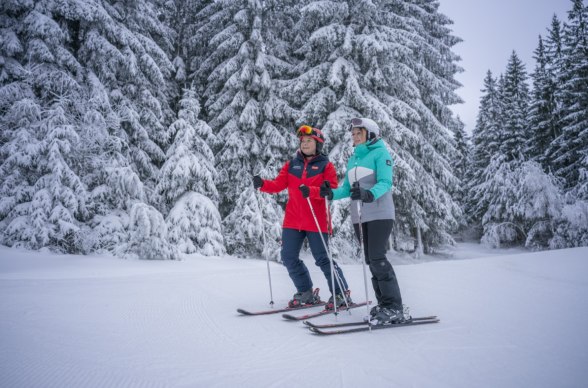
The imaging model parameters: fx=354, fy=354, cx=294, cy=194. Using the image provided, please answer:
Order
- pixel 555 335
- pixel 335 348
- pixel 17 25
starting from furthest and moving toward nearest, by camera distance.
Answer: pixel 17 25
pixel 555 335
pixel 335 348

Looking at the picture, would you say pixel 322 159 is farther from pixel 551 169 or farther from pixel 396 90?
pixel 551 169

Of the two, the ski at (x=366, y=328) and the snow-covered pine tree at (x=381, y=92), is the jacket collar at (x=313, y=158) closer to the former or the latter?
the ski at (x=366, y=328)

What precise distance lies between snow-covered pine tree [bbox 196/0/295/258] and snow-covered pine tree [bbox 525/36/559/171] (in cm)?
1834

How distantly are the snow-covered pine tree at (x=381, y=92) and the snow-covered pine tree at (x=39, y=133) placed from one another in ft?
24.0

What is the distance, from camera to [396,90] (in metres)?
14.0

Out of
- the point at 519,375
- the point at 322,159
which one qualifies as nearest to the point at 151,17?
the point at 322,159

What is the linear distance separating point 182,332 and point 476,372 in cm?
239

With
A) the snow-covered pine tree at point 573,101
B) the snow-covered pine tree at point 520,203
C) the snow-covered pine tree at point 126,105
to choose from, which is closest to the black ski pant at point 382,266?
the snow-covered pine tree at point 126,105

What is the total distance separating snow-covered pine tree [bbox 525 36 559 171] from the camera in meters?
22.5

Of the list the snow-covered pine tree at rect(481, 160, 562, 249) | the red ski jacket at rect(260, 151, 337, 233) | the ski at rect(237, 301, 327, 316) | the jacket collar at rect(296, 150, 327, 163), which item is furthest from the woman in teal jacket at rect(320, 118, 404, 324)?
the snow-covered pine tree at rect(481, 160, 562, 249)

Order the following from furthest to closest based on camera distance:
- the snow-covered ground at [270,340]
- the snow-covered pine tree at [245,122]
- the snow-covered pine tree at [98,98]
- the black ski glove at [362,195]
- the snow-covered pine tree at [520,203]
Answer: the snow-covered pine tree at [520,203]
the snow-covered pine tree at [245,122]
the snow-covered pine tree at [98,98]
the black ski glove at [362,195]
the snow-covered ground at [270,340]

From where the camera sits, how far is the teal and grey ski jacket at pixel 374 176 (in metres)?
3.55

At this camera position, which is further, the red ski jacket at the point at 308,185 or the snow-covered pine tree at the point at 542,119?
the snow-covered pine tree at the point at 542,119

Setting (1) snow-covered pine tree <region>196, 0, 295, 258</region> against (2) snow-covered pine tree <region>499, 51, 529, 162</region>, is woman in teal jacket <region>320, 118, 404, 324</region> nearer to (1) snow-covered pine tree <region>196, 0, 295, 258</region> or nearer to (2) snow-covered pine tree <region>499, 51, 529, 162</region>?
(1) snow-covered pine tree <region>196, 0, 295, 258</region>
